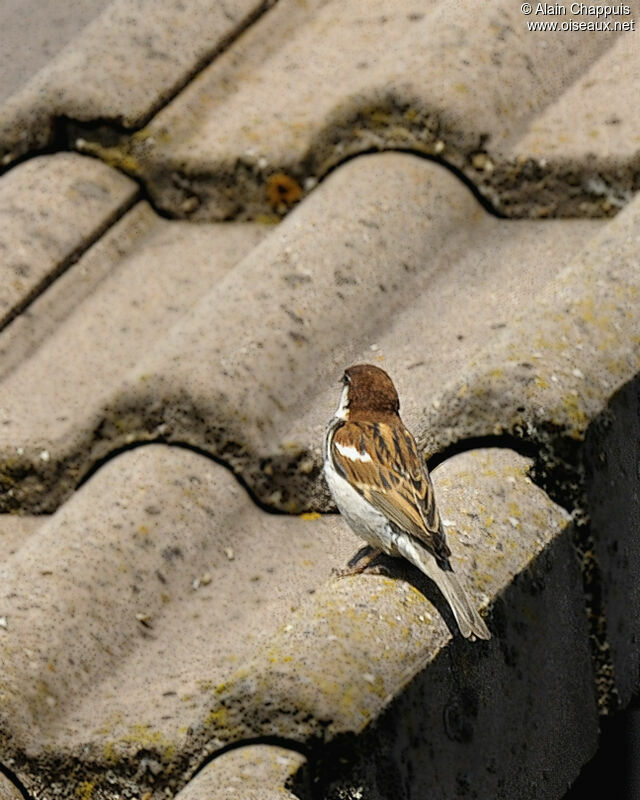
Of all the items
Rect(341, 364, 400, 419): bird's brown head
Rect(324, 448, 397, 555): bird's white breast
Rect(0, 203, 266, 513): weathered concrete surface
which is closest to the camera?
Rect(324, 448, 397, 555): bird's white breast

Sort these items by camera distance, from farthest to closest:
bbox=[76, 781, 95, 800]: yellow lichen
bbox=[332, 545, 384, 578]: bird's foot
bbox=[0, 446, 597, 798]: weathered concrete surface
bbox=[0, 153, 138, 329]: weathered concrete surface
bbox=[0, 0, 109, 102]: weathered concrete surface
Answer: bbox=[0, 0, 109, 102]: weathered concrete surface
bbox=[0, 153, 138, 329]: weathered concrete surface
bbox=[332, 545, 384, 578]: bird's foot
bbox=[76, 781, 95, 800]: yellow lichen
bbox=[0, 446, 597, 798]: weathered concrete surface

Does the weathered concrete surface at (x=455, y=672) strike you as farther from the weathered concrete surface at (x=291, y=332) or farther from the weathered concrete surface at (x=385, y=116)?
the weathered concrete surface at (x=385, y=116)

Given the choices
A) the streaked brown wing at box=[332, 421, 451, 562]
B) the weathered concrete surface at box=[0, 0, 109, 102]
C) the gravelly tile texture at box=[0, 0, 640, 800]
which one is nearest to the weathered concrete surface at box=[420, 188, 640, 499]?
the gravelly tile texture at box=[0, 0, 640, 800]

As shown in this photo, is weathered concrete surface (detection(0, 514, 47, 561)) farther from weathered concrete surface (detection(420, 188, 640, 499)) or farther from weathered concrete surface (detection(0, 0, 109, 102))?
weathered concrete surface (detection(0, 0, 109, 102))

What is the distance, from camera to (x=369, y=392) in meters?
3.32

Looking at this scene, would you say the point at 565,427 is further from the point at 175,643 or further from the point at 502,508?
the point at 175,643

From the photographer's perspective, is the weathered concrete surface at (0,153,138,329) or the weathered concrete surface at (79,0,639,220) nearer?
the weathered concrete surface at (79,0,639,220)

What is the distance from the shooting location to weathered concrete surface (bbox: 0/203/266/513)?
12.2ft

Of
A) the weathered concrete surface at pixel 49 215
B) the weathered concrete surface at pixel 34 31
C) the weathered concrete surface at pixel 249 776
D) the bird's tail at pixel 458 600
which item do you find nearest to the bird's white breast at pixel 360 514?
the bird's tail at pixel 458 600

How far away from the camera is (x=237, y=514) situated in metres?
3.45

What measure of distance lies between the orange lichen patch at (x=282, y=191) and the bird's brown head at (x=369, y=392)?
3.24ft

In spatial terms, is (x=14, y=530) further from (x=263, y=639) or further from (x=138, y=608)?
(x=263, y=639)

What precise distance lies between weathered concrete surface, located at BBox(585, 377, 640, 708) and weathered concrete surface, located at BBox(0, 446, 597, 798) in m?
0.08

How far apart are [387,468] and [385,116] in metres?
1.30
